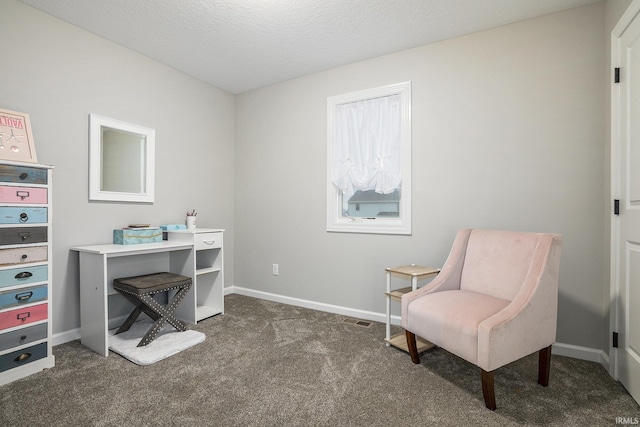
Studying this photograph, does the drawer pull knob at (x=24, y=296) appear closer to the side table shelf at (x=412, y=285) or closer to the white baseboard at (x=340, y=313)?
the white baseboard at (x=340, y=313)

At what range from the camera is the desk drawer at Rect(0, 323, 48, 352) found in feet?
5.89

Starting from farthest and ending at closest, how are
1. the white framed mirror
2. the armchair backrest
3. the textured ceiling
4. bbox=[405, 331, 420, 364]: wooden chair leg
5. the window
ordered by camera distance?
the window, the white framed mirror, the textured ceiling, bbox=[405, 331, 420, 364]: wooden chair leg, the armchair backrest

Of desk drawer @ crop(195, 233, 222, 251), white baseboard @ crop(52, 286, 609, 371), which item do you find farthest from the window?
desk drawer @ crop(195, 233, 222, 251)

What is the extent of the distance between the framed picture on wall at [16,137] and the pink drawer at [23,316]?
0.93m

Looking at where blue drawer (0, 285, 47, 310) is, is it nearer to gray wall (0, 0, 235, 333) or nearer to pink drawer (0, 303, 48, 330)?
pink drawer (0, 303, 48, 330)

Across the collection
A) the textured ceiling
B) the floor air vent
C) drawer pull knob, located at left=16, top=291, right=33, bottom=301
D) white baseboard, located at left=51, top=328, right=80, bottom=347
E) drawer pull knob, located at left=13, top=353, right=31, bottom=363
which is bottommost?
the floor air vent

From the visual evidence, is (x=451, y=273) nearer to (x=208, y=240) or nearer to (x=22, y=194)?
(x=208, y=240)


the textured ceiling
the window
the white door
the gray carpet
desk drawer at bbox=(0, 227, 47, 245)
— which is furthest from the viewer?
the window

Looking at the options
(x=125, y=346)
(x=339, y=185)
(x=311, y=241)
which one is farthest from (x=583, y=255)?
(x=125, y=346)

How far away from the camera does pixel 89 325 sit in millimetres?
2301

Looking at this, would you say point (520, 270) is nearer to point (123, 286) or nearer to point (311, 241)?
point (311, 241)

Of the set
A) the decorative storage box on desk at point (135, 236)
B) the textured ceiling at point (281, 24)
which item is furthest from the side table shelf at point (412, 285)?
the decorative storage box on desk at point (135, 236)

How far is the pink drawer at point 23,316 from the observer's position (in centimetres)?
180

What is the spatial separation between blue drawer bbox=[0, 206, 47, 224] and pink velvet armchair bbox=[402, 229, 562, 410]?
7.75 feet
